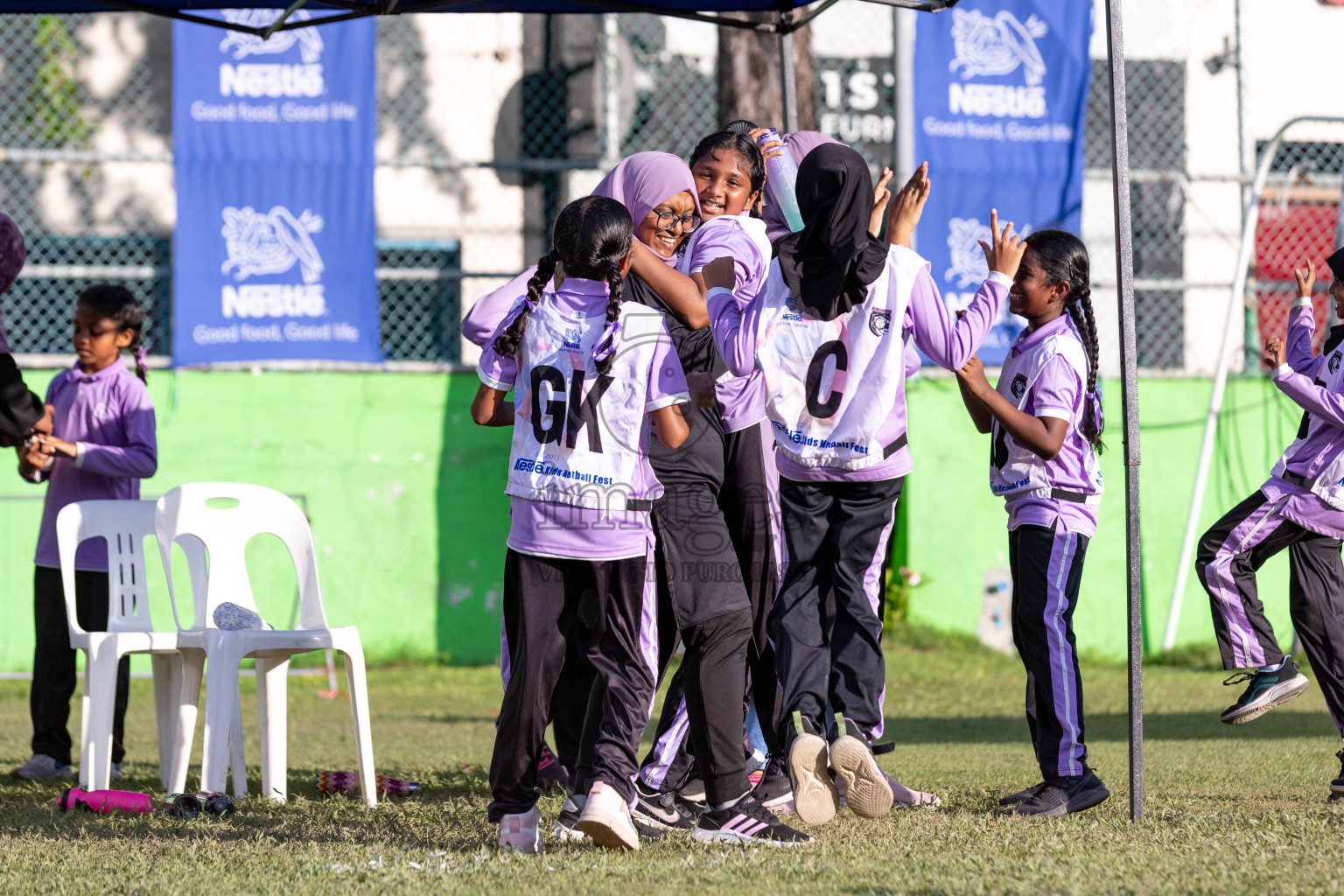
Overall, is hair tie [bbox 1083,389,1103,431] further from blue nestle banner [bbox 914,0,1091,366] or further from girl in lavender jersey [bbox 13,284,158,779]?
blue nestle banner [bbox 914,0,1091,366]

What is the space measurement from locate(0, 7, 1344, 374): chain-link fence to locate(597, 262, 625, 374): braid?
7318 millimetres

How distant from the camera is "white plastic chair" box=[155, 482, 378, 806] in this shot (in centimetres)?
517

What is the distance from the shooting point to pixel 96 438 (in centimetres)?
626

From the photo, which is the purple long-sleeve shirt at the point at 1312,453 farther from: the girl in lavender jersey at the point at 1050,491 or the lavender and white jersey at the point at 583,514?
the lavender and white jersey at the point at 583,514

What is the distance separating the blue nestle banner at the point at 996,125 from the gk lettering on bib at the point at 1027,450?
5997mm

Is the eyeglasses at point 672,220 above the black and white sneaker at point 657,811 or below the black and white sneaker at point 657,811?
above

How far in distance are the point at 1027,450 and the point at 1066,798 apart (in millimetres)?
1088

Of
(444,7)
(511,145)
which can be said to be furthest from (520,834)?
(511,145)

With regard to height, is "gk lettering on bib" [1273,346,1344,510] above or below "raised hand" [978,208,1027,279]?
below

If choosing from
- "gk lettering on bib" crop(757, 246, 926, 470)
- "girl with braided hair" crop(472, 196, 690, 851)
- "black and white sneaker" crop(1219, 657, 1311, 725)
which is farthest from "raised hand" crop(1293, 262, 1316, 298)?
"girl with braided hair" crop(472, 196, 690, 851)

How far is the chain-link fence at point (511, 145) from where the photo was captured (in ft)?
39.4

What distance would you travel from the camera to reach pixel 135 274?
10391 mm

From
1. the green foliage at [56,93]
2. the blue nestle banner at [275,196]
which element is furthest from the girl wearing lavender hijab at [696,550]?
the green foliage at [56,93]

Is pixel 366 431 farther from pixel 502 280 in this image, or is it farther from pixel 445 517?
pixel 502 280
